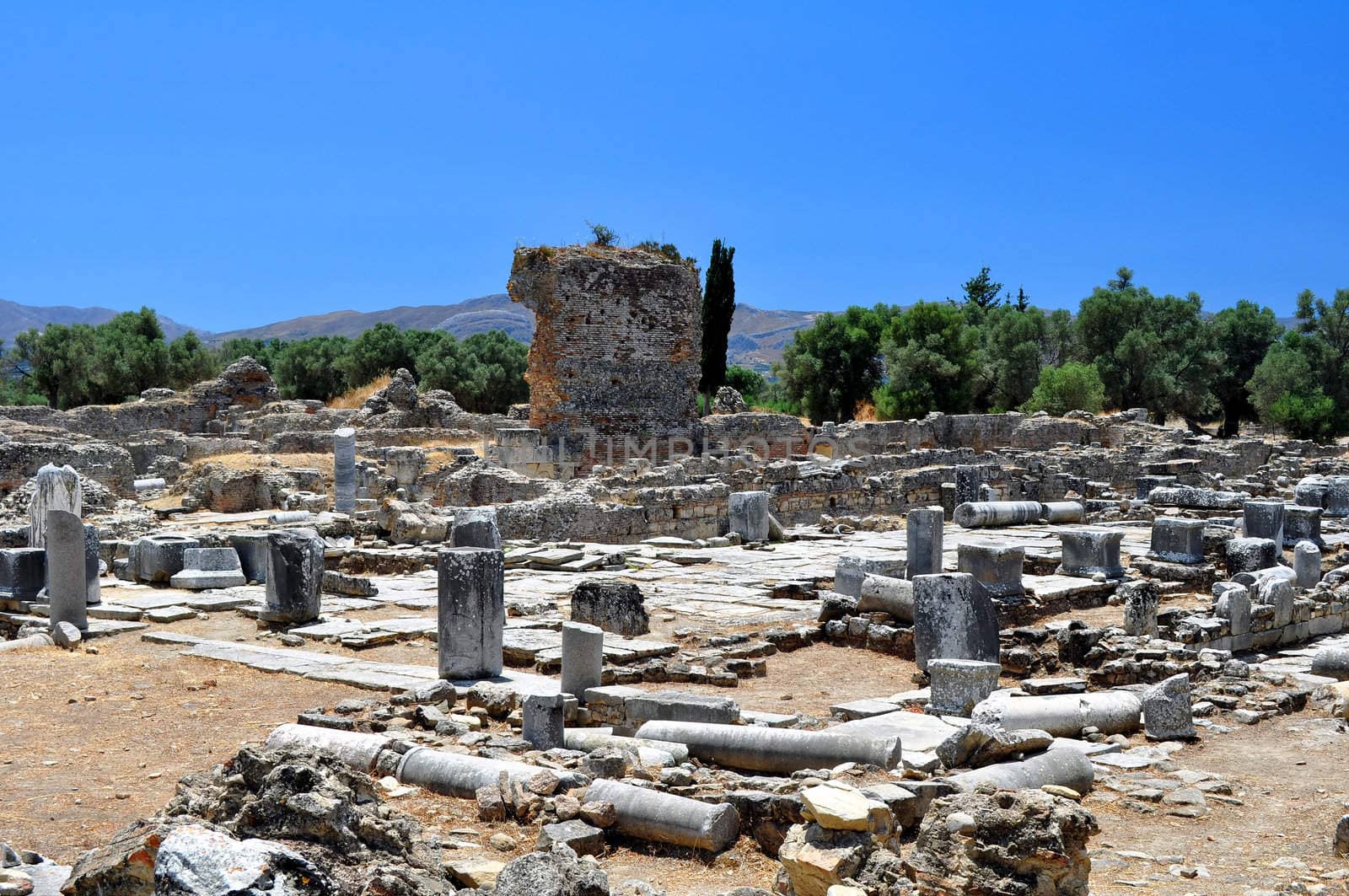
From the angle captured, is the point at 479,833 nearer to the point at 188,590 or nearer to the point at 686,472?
the point at 188,590

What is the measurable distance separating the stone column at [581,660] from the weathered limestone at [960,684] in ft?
7.62

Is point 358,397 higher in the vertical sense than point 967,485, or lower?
higher

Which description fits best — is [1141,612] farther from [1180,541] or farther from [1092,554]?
[1180,541]

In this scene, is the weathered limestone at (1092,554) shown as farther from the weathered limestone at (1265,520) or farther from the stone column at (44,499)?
the stone column at (44,499)

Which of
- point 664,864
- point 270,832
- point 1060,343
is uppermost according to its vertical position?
point 1060,343

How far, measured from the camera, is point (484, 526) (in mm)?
12234

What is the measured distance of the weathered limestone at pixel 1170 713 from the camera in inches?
299

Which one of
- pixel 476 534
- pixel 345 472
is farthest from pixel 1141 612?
pixel 345 472

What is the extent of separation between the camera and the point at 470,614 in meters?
8.60

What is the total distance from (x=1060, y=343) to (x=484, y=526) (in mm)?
43689

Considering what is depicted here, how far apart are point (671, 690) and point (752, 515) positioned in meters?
9.25

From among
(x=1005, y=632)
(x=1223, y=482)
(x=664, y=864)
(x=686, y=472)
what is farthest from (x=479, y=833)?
(x=1223, y=482)

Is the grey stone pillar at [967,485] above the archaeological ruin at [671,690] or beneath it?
above

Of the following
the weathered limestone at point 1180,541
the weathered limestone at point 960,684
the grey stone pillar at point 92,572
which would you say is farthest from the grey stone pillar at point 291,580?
the weathered limestone at point 1180,541
